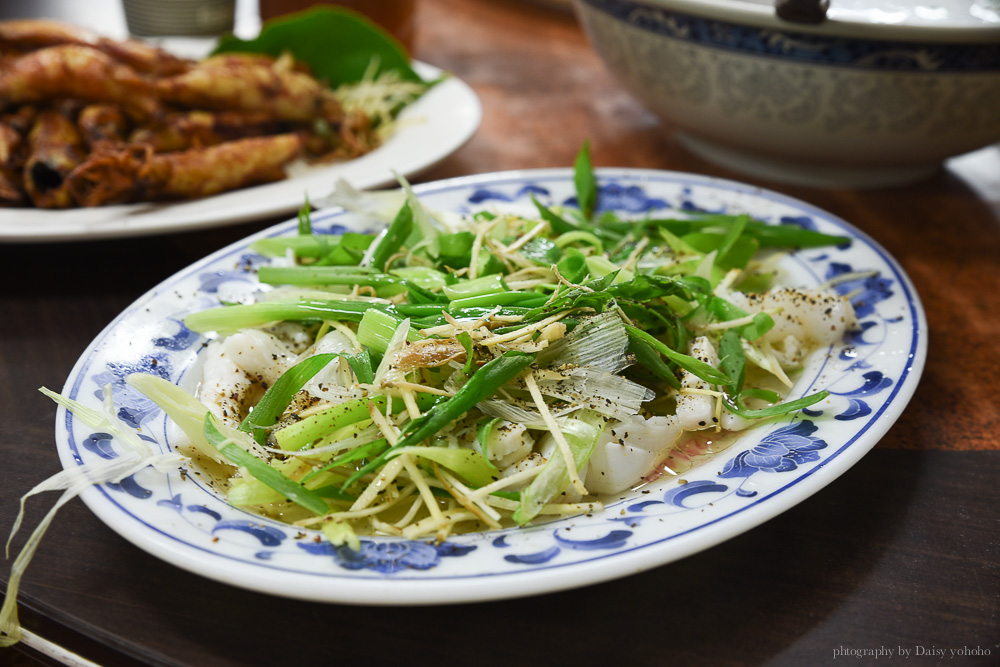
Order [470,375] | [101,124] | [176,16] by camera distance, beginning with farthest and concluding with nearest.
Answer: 1. [176,16]
2. [101,124]
3. [470,375]

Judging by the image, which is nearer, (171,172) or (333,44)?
(171,172)

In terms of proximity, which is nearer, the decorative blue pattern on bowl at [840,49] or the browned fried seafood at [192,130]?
the decorative blue pattern on bowl at [840,49]

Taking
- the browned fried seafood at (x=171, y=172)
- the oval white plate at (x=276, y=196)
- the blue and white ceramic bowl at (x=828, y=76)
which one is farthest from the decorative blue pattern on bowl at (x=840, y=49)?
the browned fried seafood at (x=171, y=172)

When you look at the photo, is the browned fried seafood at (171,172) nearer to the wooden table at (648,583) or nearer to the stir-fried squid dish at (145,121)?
the stir-fried squid dish at (145,121)

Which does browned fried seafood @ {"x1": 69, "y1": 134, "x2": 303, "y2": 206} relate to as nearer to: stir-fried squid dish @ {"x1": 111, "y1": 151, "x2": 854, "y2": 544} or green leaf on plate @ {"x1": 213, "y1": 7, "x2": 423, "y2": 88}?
stir-fried squid dish @ {"x1": 111, "y1": 151, "x2": 854, "y2": 544}

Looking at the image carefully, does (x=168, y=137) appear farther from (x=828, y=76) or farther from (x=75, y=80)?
(x=828, y=76)

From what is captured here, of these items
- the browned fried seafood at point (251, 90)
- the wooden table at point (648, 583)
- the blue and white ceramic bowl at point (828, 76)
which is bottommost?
the wooden table at point (648, 583)

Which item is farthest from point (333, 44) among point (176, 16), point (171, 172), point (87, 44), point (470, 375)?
point (470, 375)

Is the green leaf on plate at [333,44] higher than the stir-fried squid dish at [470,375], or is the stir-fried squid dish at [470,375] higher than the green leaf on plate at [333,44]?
the green leaf on plate at [333,44]

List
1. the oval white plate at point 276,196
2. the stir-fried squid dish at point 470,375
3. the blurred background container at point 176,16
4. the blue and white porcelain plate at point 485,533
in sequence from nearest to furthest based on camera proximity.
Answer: the blue and white porcelain plate at point 485,533, the stir-fried squid dish at point 470,375, the oval white plate at point 276,196, the blurred background container at point 176,16
